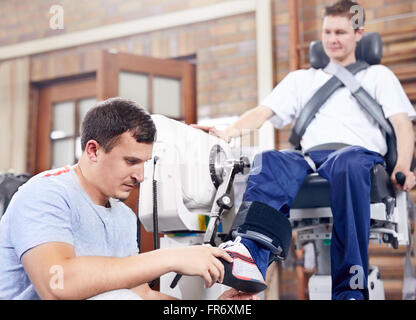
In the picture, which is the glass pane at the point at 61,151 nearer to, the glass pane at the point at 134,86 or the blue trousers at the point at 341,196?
the glass pane at the point at 134,86

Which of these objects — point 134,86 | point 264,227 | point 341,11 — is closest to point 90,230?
point 264,227

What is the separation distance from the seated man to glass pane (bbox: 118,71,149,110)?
44.8 inches

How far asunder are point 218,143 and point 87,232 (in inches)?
19.4

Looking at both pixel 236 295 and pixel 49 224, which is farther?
pixel 236 295

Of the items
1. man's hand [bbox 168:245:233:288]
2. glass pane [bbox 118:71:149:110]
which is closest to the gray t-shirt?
man's hand [bbox 168:245:233:288]

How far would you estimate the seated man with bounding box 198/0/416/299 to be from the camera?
121cm

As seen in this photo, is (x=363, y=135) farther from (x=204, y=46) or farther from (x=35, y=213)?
(x=204, y=46)

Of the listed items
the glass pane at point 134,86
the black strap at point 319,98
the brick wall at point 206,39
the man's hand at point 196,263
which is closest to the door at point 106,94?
the glass pane at point 134,86

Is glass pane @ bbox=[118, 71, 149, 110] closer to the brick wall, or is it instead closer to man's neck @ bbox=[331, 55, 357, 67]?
the brick wall

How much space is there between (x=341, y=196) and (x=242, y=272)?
0.40 m

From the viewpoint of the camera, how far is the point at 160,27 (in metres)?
3.08

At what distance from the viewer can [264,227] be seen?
1181mm

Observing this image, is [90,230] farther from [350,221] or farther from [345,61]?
[345,61]
